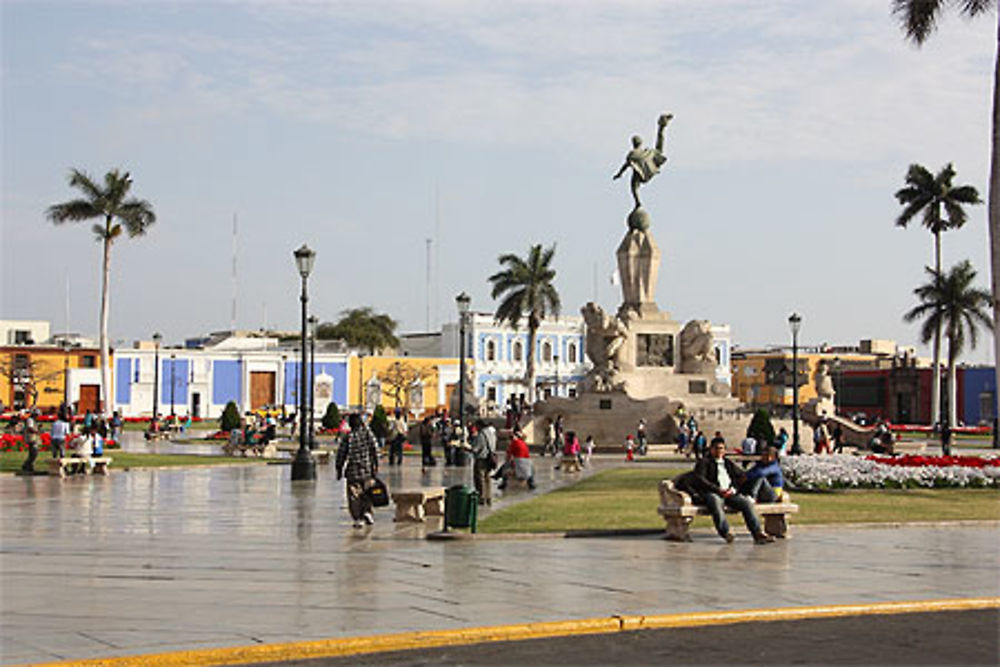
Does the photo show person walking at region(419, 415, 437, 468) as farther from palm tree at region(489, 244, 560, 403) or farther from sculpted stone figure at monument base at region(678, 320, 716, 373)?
palm tree at region(489, 244, 560, 403)

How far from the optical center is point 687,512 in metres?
14.9

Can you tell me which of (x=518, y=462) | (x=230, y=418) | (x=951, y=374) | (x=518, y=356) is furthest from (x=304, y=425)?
(x=518, y=356)

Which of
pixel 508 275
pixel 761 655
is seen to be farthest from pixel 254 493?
pixel 508 275

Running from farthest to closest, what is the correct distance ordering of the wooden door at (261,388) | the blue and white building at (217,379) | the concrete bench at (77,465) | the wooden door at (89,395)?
the wooden door at (261,388) < the blue and white building at (217,379) < the wooden door at (89,395) < the concrete bench at (77,465)

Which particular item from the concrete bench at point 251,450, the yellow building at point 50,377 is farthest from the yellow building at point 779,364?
the concrete bench at point 251,450

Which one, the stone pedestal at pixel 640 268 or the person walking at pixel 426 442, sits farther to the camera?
the stone pedestal at pixel 640 268

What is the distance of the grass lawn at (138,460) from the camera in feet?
98.5

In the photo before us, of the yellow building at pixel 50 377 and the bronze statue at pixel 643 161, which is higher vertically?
the bronze statue at pixel 643 161

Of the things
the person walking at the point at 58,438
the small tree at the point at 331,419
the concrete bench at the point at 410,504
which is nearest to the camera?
the concrete bench at the point at 410,504

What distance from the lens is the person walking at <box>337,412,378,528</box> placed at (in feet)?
55.9

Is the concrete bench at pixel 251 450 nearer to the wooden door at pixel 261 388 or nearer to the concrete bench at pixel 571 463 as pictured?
the concrete bench at pixel 571 463

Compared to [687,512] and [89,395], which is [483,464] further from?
[89,395]

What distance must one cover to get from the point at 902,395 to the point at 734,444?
48.6 m

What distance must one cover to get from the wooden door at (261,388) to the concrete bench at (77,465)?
56.5 metres
